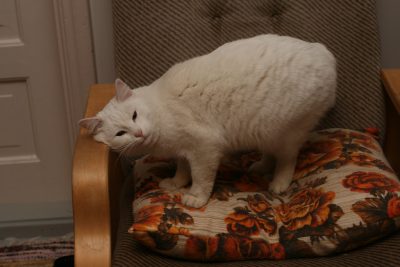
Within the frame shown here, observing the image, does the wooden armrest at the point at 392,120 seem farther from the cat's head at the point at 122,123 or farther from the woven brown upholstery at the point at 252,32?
the cat's head at the point at 122,123

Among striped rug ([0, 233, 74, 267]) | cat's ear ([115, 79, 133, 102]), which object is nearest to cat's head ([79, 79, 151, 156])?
cat's ear ([115, 79, 133, 102])

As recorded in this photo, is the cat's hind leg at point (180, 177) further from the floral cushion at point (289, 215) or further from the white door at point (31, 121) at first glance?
the white door at point (31, 121)

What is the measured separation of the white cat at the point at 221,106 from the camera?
111 cm

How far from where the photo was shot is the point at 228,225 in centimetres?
103

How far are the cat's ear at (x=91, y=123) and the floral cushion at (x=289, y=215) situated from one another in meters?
0.20

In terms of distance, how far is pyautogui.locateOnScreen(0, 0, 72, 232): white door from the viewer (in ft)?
5.08

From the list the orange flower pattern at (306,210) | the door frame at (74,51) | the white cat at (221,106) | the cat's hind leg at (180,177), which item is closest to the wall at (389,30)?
the white cat at (221,106)

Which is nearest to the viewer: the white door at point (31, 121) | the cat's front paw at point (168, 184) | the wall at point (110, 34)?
the cat's front paw at point (168, 184)

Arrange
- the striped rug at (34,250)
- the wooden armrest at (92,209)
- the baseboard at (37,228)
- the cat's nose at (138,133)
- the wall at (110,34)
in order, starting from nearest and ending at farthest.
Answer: the wooden armrest at (92,209) < the cat's nose at (138,133) < the wall at (110,34) < the striped rug at (34,250) < the baseboard at (37,228)

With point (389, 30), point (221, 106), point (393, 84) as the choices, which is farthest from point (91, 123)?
point (389, 30)

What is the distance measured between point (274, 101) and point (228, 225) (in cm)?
31

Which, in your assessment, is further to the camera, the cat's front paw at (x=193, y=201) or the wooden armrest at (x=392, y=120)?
the wooden armrest at (x=392, y=120)

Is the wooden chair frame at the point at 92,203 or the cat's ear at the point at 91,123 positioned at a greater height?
the cat's ear at the point at 91,123

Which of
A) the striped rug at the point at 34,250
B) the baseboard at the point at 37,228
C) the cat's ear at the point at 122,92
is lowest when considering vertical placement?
the striped rug at the point at 34,250
